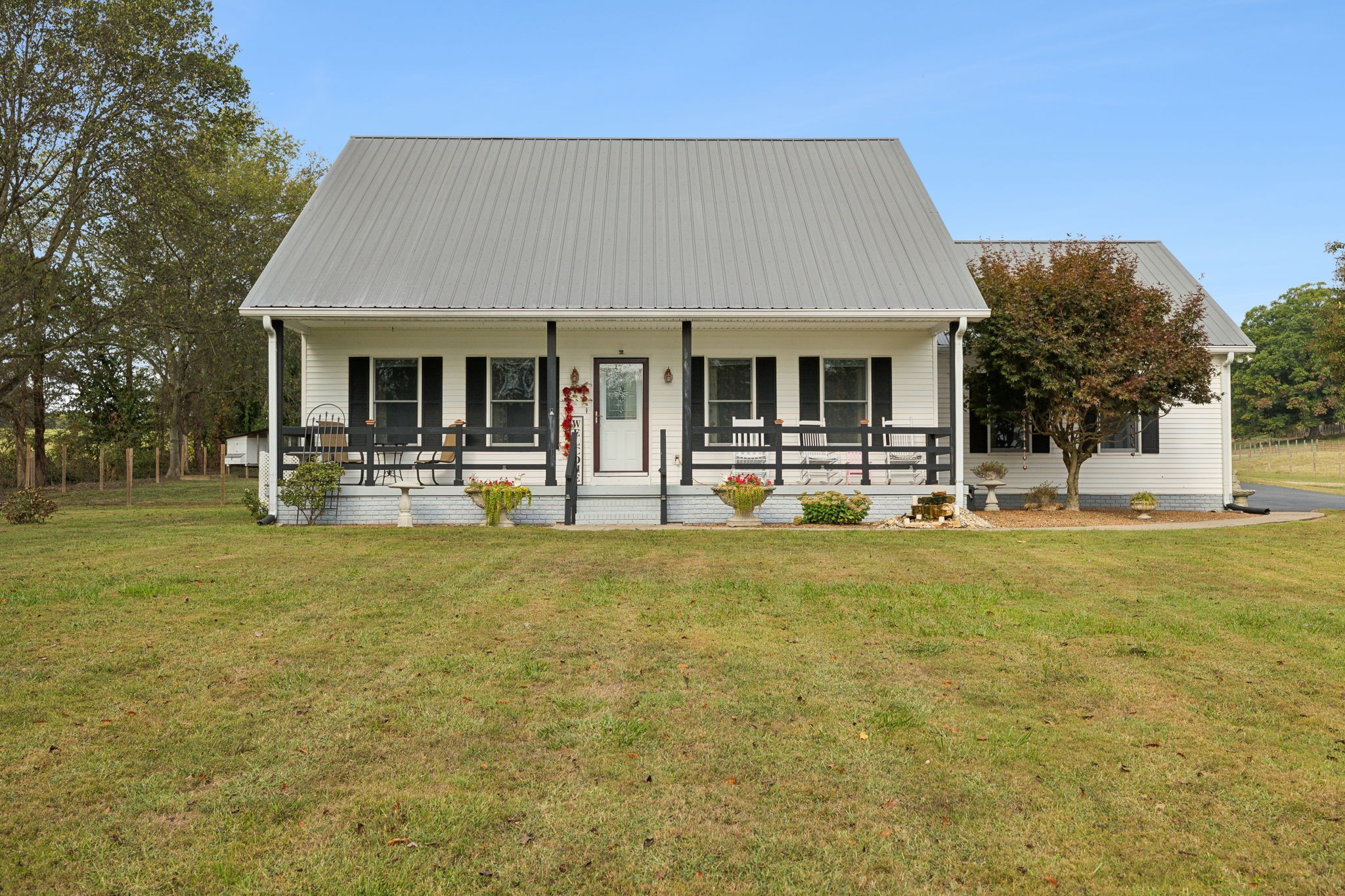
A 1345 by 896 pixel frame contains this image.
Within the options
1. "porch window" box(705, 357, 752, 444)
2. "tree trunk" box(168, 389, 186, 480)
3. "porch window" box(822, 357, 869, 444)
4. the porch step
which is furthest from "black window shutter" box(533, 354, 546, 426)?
"tree trunk" box(168, 389, 186, 480)

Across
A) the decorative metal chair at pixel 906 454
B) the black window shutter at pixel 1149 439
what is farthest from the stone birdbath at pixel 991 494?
the black window shutter at pixel 1149 439

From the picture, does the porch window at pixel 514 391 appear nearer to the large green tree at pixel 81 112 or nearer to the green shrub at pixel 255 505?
the green shrub at pixel 255 505

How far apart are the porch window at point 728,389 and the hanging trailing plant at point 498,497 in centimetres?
386

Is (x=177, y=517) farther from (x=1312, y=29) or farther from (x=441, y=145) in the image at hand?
(x=1312, y=29)

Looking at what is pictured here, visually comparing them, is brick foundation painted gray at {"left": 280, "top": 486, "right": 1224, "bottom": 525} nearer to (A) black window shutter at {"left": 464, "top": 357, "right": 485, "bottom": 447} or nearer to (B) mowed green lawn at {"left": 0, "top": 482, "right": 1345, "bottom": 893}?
(A) black window shutter at {"left": 464, "top": 357, "right": 485, "bottom": 447}

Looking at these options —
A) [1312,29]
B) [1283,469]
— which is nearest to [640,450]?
[1312,29]

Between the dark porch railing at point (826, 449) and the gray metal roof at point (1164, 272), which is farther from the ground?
the gray metal roof at point (1164, 272)

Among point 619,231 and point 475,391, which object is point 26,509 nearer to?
point 475,391

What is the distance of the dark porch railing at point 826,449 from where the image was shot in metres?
14.1

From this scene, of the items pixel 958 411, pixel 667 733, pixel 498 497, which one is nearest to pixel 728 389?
pixel 958 411

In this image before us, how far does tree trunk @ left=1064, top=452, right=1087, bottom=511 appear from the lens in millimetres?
15719

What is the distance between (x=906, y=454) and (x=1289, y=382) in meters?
69.3

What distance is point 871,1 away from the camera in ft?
61.3

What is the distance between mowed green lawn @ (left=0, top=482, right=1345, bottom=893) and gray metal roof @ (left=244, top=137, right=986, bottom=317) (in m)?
6.75
